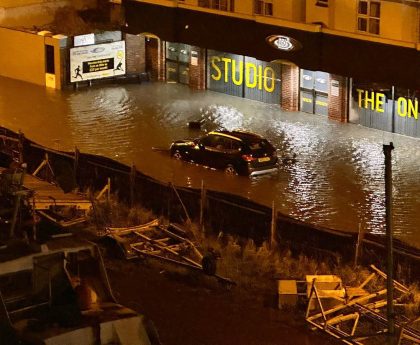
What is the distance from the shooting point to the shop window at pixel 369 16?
3569 centimetres

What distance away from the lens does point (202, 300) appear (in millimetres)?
19297

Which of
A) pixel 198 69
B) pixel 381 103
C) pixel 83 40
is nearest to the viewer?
pixel 381 103

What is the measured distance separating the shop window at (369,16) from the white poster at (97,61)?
38.9 ft

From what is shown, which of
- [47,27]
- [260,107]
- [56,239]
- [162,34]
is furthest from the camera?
[47,27]

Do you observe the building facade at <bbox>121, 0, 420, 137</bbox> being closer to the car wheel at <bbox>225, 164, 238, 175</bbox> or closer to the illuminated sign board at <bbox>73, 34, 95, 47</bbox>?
the illuminated sign board at <bbox>73, 34, 95, 47</bbox>

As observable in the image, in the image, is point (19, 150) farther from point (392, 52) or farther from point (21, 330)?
point (21, 330)

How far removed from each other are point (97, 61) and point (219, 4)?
19.1 ft

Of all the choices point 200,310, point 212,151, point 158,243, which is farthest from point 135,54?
point 200,310

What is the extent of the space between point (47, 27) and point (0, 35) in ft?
6.84

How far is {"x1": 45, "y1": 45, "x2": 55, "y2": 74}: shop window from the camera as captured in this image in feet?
144

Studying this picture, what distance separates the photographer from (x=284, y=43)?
38.4m

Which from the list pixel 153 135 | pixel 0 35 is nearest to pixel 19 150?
pixel 153 135

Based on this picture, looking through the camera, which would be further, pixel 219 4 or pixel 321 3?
pixel 219 4

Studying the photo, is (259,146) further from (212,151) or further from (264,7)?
(264,7)
